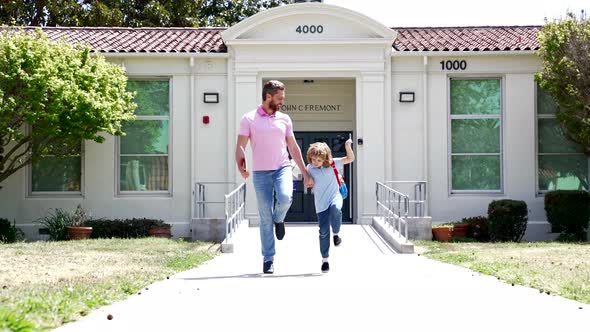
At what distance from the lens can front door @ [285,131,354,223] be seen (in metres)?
21.0

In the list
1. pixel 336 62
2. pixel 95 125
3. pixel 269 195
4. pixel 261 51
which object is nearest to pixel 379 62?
pixel 336 62

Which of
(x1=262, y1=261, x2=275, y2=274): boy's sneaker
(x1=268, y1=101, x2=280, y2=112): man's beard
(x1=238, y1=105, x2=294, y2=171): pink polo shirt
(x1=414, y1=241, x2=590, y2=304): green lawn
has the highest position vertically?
(x1=268, y1=101, x2=280, y2=112): man's beard

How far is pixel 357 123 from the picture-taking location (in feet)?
62.5

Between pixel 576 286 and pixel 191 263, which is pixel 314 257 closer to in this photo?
pixel 191 263

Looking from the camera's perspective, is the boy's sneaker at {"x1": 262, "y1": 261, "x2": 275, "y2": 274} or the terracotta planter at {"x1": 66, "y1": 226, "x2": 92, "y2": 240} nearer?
the boy's sneaker at {"x1": 262, "y1": 261, "x2": 275, "y2": 274}

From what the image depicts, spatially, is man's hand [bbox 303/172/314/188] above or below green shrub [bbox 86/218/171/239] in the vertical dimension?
above

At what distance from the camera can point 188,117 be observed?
1923 centimetres

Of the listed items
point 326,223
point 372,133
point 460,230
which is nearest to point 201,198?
point 372,133

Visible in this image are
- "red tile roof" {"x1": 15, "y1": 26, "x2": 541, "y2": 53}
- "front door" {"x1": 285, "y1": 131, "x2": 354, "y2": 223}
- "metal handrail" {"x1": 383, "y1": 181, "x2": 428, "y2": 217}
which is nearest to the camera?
"metal handrail" {"x1": 383, "y1": 181, "x2": 428, "y2": 217}

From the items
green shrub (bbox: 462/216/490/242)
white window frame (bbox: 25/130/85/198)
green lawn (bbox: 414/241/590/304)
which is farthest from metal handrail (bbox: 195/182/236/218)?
green shrub (bbox: 462/216/490/242)

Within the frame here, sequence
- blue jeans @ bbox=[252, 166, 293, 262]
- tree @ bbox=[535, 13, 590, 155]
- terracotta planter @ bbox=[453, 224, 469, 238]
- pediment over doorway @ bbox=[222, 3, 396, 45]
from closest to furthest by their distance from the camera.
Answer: blue jeans @ bbox=[252, 166, 293, 262], tree @ bbox=[535, 13, 590, 155], terracotta planter @ bbox=[453, 224, 469, 238], pediment over doorway @ bbox=[222, 3, 396, 45]

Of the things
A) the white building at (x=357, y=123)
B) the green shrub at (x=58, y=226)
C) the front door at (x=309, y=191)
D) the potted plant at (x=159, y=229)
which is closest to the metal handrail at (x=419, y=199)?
the white building at (x=357, y=123)

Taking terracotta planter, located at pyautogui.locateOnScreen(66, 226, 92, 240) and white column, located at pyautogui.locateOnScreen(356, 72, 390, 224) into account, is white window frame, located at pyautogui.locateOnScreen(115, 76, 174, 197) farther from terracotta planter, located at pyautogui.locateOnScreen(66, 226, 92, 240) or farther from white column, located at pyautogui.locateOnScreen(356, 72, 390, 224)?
white column, located at pyautogui.locateOnScreen(356, 72, 390, 224)

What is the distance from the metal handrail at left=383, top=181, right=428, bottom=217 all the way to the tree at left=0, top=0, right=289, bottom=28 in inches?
560
